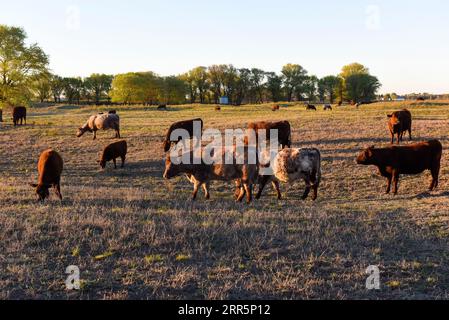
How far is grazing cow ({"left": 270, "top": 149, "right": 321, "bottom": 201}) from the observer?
1291 cm

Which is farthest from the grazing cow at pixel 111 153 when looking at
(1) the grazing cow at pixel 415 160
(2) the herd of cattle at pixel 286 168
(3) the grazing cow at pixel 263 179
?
(1) the grazing cow at pixel 415 160

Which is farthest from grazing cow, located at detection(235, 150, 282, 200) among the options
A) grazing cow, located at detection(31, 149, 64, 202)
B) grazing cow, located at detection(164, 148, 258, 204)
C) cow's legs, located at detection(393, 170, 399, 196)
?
grazing cow, located at detection(31, 149, 64, 202)

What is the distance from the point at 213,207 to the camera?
11.2 metres

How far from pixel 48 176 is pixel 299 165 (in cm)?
832

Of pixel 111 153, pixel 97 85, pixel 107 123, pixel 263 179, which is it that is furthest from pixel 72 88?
pixel 263 179

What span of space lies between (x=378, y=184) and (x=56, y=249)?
39.7 ft

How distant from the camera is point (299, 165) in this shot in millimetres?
12938

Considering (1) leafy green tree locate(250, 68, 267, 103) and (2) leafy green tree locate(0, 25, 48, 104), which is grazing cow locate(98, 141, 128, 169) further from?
(1) leafy green tree locate(250, 68, 267, 103)

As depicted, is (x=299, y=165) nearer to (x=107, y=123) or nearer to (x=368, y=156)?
(x=368, y=156)

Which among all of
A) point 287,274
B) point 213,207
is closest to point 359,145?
point 213,207

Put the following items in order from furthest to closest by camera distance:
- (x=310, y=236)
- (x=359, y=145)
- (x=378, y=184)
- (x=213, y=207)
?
(x=359, y=145) < (x=378, y=184) < (x=213, y=207) < (x=310, y=236)

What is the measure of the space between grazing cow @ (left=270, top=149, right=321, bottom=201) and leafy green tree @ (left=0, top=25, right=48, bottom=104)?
3757 centimetres
